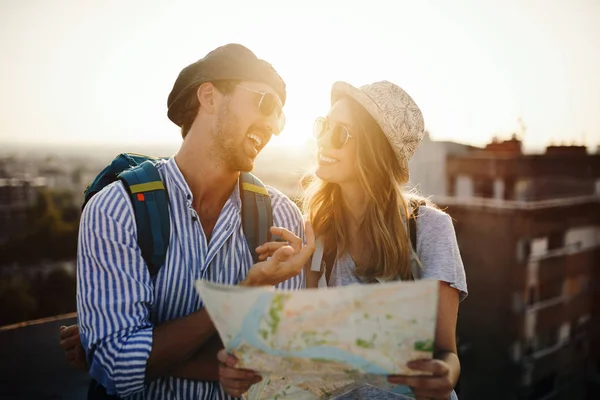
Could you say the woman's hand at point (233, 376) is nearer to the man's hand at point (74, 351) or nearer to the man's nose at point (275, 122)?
the man's hand at point (74, 351)

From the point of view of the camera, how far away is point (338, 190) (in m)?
3.42

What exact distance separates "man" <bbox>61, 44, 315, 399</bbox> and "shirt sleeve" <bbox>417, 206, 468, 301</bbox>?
2.42ft

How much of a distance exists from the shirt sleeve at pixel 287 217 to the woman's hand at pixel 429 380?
1029 mm

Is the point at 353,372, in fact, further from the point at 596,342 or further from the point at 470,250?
the point at 596,342

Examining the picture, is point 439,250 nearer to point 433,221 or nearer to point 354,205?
point 433,221

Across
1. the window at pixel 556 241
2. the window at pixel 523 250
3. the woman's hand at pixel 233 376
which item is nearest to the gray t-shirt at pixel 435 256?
the woman's hand at pixel 233 376

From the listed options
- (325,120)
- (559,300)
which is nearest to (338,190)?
(325,120)

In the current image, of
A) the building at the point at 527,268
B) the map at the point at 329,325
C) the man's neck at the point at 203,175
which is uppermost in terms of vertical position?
the man's neck at the point at 203,175

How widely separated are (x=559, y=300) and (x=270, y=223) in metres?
39.2

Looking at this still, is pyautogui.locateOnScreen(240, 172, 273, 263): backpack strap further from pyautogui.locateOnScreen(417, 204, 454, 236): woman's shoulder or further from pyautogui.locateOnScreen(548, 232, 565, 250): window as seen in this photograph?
pyautogui.locateOnScreen(548, 232, 565, 250): window

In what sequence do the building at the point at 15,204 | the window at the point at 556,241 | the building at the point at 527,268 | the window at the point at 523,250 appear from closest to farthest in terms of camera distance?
the window at the point at 523,250 < the building at the point at 527,268 < the window at the point at 556,241 < the building at the point at 15,204

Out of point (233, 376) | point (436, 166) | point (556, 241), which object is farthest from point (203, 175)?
point (556, 241)

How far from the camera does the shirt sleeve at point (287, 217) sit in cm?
280

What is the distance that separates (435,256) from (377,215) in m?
0.49
